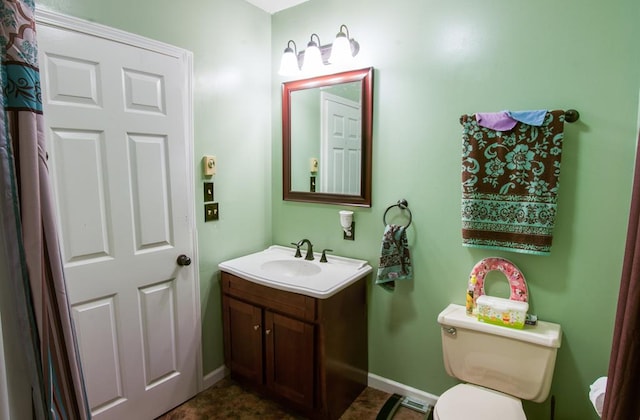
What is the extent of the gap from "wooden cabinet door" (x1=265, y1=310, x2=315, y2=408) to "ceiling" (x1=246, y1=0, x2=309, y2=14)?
6.22 ft

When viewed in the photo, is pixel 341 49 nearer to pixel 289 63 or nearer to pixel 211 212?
pixel 289 63

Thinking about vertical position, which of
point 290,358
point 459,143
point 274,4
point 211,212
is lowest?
point 290,358

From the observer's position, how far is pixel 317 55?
2.00 metres

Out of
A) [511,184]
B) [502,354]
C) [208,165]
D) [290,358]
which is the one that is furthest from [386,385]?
[208,165]

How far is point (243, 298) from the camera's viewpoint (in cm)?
199

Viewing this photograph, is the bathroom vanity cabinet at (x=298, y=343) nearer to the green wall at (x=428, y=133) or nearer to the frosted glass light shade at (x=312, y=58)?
the green wall at (x=428, y=133)

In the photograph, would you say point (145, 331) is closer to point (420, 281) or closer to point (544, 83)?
point (420, 281)

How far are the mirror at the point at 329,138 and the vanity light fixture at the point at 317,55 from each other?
0.09m

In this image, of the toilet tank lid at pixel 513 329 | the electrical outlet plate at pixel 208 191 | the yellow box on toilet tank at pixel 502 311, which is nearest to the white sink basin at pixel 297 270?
the electrical outlet plate at pixel 208 191

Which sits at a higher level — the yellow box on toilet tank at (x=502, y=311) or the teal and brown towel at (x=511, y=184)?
the teal and brown towel at (x=511, y=184)

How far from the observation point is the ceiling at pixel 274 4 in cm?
215

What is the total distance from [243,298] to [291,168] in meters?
0.91

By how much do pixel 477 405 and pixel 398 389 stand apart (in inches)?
27.0

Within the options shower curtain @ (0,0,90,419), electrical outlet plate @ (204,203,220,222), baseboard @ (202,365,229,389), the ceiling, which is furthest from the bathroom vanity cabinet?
the ceiling
